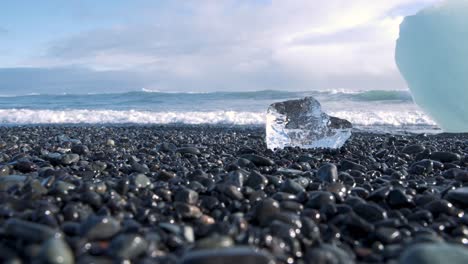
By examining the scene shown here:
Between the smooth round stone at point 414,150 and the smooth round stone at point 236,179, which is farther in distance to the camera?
the smooth round stone at point 414,150

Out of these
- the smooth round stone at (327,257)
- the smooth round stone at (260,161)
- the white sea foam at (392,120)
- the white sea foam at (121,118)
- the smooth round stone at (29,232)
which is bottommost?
the white sea foam at (392,120)

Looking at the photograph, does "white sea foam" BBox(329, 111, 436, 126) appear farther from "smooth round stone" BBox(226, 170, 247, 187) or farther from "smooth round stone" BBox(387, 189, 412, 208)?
"smooth round stone" BBox(387, 189, 412, 208)

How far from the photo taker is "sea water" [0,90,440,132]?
11320 mm

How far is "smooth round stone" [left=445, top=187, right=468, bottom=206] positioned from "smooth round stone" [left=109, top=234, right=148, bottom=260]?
161 centimetres

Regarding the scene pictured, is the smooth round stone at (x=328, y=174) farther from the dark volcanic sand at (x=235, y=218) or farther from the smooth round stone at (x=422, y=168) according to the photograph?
the smooth round stone at (x=422, y=168)

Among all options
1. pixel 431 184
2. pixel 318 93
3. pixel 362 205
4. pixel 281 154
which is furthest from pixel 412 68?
pixel 318 93

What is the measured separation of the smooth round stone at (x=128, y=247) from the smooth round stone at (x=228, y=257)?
0.21 metres

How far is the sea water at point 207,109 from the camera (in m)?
11.3

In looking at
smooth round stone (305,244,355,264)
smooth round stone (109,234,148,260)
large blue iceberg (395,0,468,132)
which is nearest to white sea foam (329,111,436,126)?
large blue iceberg (395,0,468,132)

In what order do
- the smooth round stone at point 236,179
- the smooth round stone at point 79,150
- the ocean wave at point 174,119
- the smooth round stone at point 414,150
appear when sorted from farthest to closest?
the ocean wave at point 174,119 < the smooth round stone at point 414,150 < the smooth round stone at point 79,150 < the smooth round stone at point 236,179

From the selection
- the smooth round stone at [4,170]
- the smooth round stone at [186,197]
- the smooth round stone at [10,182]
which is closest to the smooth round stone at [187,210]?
the smooth round stone at [186,197]

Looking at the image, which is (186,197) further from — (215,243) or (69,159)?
(69,159)

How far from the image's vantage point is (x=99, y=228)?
156cm

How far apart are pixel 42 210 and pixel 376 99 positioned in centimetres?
1826
